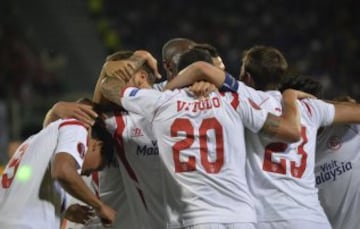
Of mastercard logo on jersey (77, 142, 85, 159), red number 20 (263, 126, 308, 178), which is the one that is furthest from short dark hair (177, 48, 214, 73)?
mastercard logo on jersey (77, 142, 85, 159)

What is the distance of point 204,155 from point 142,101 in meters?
0.45

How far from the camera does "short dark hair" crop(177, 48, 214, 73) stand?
14.3 ft

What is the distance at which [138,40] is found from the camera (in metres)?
17.3

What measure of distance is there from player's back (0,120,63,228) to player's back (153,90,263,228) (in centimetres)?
60

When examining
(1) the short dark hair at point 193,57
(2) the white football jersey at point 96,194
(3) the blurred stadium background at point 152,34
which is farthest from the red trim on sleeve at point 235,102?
(3) the blurred stadium background at point 152,34

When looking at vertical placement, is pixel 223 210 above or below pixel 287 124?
below

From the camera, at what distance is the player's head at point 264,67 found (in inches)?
175

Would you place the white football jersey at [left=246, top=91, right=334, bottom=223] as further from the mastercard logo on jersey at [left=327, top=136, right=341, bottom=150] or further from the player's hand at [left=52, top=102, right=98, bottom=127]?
the player's hand at [left=52, top=102, right=98, bottom=127]

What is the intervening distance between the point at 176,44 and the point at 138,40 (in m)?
12.5

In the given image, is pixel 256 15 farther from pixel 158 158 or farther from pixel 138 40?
pixel 158 158

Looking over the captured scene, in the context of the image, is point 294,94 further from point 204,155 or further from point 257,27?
point 257,27

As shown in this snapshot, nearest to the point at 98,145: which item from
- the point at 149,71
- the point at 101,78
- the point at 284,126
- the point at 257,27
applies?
the point at 101,78

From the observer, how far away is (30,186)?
13.6 feet

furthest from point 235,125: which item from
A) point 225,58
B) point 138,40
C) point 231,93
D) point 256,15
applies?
point 256,15
